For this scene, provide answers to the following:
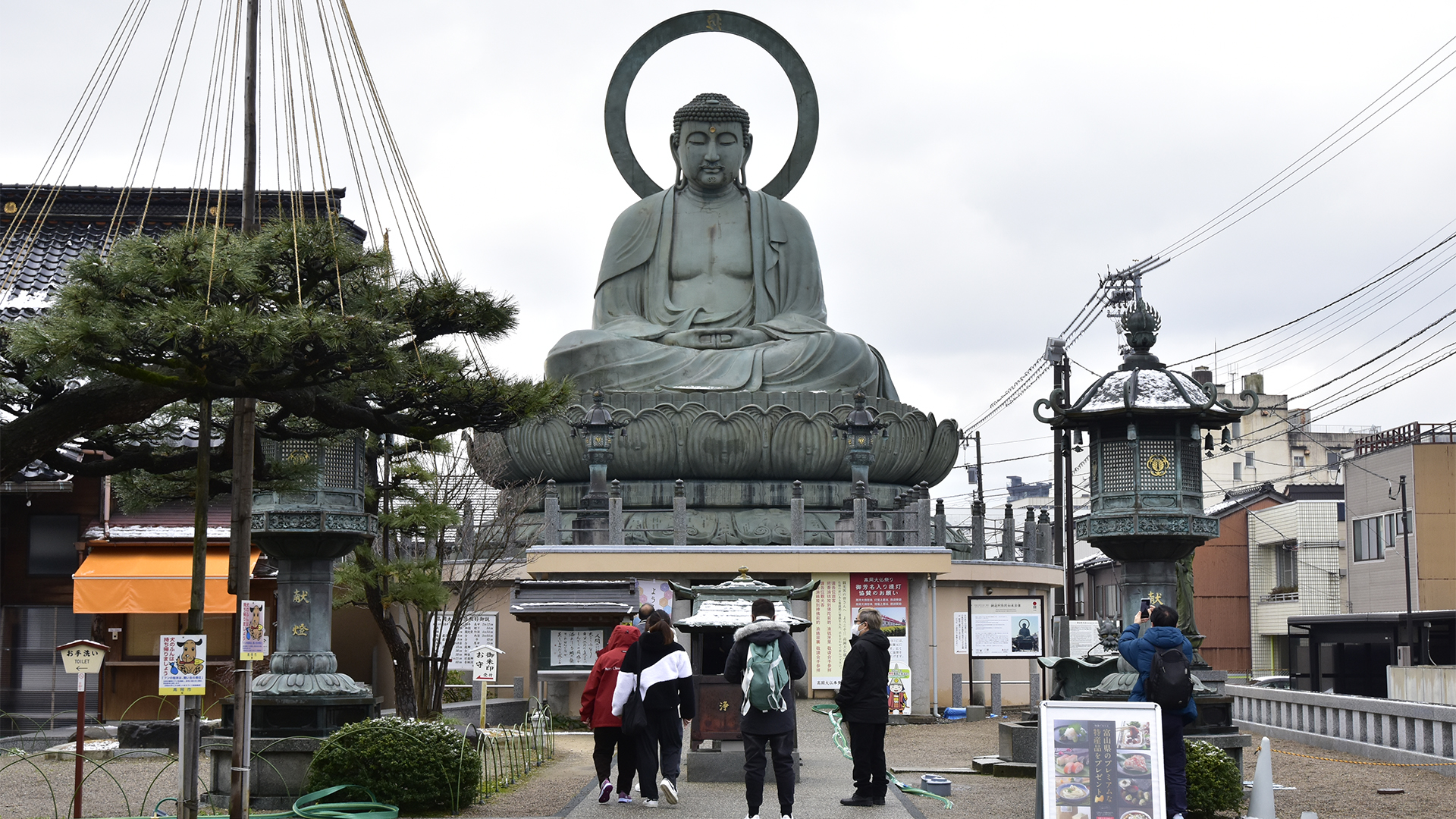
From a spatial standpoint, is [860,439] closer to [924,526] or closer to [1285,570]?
[924,526]

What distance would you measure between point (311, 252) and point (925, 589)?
1381 cm

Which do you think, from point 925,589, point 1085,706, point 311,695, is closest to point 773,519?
point 925,589

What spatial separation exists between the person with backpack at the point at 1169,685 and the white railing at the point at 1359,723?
5.13 metres

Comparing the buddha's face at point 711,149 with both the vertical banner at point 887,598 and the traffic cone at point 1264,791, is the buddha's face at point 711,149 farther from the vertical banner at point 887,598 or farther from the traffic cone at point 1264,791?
the traffic cone at point 1264,791

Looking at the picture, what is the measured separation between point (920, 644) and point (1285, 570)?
17908mm

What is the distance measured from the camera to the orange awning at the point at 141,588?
18.8m

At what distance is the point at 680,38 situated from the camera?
2784 cm

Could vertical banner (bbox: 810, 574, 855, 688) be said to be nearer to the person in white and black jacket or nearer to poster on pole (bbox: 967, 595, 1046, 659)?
poster on pole (bbox: 967, 595, 1046, 659)

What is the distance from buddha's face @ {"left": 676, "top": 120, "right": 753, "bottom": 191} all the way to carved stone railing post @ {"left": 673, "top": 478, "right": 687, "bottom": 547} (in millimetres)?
6862

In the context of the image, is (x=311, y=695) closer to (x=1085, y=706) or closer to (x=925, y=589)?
(x=1085, y=706)

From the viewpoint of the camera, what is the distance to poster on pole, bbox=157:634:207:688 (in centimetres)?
860

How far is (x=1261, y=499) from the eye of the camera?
1441 inches

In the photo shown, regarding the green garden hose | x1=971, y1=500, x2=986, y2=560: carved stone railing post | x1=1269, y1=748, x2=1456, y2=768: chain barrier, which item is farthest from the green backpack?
x1=971, y1=500, x2=986, y2=560: carved stone railing post

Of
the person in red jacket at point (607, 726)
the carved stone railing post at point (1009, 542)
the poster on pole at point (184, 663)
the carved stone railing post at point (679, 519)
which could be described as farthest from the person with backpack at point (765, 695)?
the carved stone railing post at point (1009, 542)
